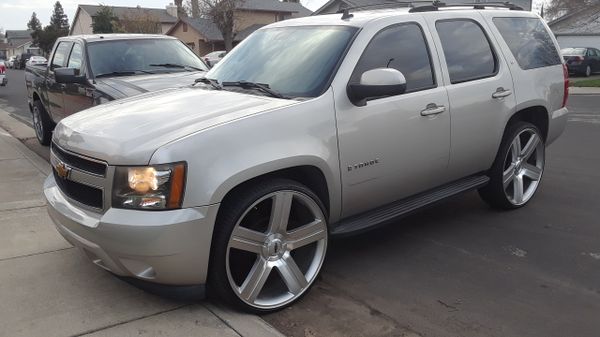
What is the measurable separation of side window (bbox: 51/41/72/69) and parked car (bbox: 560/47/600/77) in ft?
85.5

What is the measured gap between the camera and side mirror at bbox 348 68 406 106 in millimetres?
3750

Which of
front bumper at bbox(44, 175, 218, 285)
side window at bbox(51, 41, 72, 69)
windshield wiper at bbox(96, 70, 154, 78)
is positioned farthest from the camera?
side window at bbox(51, 41, 72, 69)

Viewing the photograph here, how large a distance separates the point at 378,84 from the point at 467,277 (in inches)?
61.1

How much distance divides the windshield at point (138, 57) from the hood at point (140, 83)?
0.35 metres

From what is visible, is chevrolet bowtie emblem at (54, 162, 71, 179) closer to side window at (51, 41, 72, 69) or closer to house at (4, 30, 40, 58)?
side window at (51, 41, 72, 69)

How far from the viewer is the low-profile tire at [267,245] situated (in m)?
3.31

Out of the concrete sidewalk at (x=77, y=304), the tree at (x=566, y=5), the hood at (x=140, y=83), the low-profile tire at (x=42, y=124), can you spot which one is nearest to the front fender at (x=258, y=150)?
the concrete sidewalk at (x=77, y=304)

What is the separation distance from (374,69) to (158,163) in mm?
1699

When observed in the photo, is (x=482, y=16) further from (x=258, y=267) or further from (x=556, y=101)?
(x=258, y=267)

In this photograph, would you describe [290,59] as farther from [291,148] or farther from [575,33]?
[575,33]

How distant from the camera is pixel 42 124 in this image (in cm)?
926

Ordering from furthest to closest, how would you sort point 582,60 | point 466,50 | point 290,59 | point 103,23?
point 103,23 → point 582,60 → point 466,50 → point 290,59

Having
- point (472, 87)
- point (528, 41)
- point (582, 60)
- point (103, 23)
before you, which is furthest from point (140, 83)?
point (103, 23)

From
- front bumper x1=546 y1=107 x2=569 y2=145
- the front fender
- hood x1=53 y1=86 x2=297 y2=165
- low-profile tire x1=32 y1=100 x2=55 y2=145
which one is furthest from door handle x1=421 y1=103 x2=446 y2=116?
low-profile tire x1=32 y1=100 x2=55 y2=145
